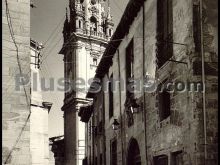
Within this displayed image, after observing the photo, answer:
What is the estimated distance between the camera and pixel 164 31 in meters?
12.5

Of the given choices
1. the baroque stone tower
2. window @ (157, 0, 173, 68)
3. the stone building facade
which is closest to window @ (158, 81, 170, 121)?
the stone building facade

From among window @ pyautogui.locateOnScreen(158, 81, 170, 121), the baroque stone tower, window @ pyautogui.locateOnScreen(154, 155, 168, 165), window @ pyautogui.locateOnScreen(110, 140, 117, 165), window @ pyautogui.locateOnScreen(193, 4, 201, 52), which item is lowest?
window @ pyautogui.locateOnScreen(154, 155, 168, 165)

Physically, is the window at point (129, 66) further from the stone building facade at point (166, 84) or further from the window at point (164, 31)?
the window at point (164, 31)

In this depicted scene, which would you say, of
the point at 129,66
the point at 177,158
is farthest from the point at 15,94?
the point at 129,66

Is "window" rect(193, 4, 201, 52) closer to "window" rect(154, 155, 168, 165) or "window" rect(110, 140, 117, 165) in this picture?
"window" rect(154, 155, 168, 165)

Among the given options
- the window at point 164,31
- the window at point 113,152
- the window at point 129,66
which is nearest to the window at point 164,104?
the window at point 164,31

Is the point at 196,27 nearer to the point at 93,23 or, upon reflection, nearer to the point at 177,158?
the point at 177,158

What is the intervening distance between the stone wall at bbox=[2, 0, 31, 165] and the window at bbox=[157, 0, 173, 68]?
3.91 m

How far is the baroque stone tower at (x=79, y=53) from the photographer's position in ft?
134

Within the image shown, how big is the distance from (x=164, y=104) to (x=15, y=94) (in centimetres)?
433

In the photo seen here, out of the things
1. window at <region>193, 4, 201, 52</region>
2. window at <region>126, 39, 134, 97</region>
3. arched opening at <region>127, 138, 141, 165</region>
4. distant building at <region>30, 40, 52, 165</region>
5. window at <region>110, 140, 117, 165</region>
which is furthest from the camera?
distant building at <region>30, 40, 52, 165</region>

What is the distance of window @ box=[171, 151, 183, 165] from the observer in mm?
10836

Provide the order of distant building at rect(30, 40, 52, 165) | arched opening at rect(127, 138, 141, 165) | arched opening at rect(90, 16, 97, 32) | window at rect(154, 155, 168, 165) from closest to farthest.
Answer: window at rect(154, 155, 168, 165)
arched opening at rect(127, 138, 141, 165)
distant building at rect(30, 40, 52, 165)
arched opening at rect(90, 16, 97, 32)

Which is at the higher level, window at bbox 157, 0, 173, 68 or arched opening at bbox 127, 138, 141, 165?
window at bbox 157, 0, 173, 68
